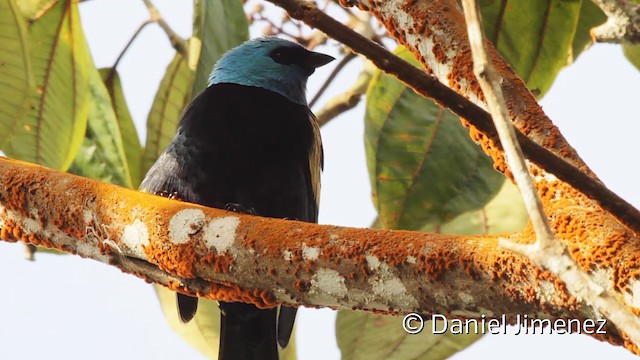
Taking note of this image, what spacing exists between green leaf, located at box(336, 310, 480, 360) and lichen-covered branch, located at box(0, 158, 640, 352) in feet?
3.92

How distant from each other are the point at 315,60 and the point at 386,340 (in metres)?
1.39

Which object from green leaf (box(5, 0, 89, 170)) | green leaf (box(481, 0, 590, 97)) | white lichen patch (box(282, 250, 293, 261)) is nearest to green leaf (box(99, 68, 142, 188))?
green leaf (box(5, 0, 89, 170))

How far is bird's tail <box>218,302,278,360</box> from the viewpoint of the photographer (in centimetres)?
329

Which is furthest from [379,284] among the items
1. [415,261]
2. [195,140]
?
[195,140]

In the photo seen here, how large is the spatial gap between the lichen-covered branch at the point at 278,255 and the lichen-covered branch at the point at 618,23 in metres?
0.37

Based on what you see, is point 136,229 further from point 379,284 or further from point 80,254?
point 379,284

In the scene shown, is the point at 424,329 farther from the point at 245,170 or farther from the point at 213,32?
the point at 213,32

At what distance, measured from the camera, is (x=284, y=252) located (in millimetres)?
1783

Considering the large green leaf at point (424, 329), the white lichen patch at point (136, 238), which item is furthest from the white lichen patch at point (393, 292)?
the large green leaf at point (424, 329)

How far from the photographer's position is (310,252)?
175 centimetres

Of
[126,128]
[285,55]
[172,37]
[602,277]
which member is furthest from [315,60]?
[602,277]

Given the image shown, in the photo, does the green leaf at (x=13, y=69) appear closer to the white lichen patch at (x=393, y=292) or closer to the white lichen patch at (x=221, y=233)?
the white lichen patch at (x=221, y=233)

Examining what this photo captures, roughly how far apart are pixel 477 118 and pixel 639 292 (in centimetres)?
37

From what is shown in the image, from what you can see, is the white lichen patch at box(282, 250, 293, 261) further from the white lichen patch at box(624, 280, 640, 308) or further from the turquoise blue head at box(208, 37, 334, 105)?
the turquoise blue head at box(208, 37, 334, 105)
